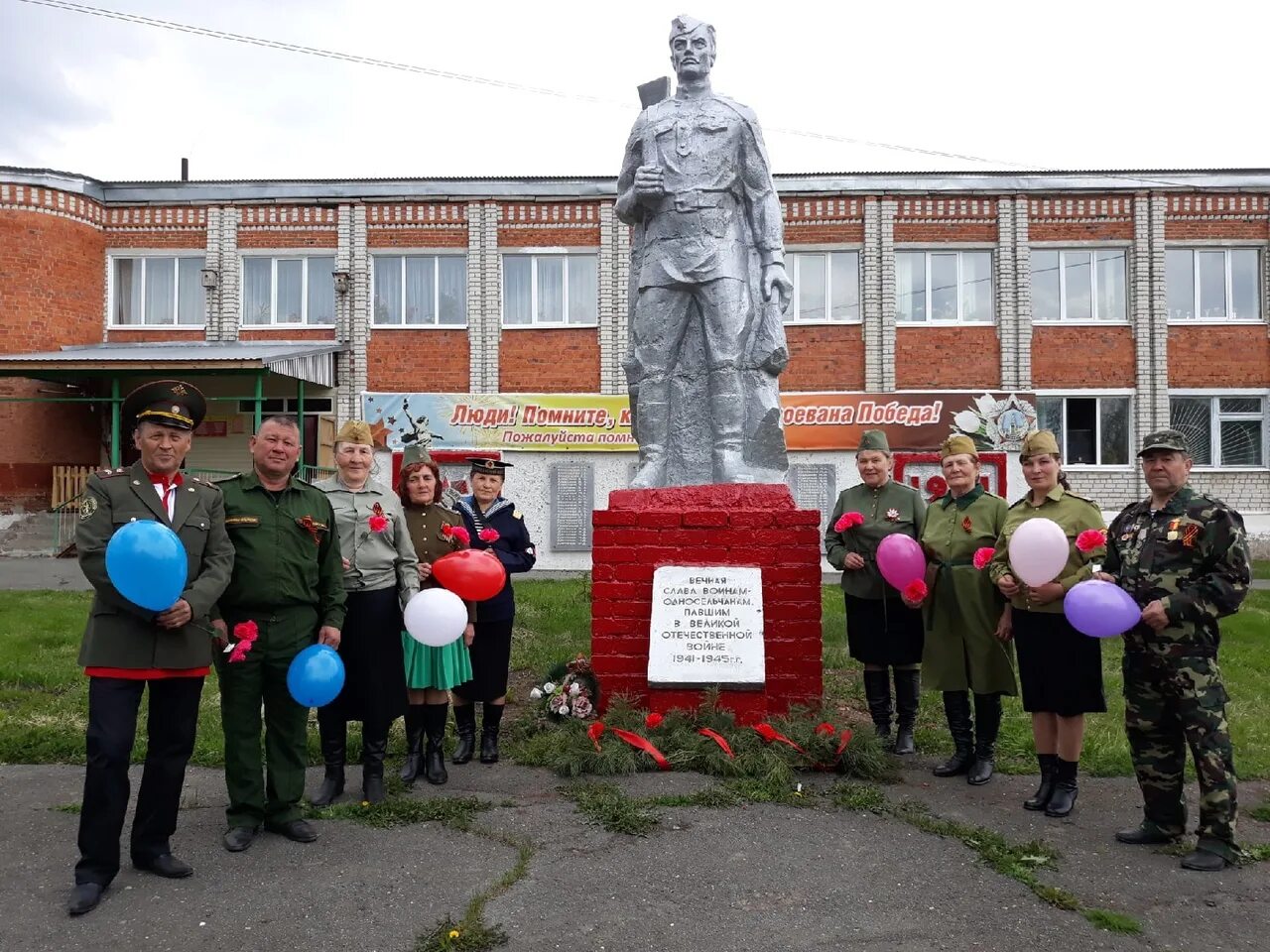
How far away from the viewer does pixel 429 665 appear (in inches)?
182

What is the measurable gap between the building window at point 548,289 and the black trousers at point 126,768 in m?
14.3

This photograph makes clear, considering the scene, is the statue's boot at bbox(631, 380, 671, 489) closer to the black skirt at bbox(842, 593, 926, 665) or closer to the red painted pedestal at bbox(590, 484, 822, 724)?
the red painted pedestal at bbox(590, 484, 822, 724)

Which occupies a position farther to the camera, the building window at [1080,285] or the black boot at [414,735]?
the building window at [1080,285]

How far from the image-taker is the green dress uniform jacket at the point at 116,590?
329 cm

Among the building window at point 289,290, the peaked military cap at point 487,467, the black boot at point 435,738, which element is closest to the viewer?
the black boot at point 435,738

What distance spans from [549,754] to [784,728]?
1190 millimetres

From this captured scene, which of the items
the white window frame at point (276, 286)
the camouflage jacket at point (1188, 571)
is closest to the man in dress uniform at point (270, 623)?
the camouflage jacket at point (1188, 571)

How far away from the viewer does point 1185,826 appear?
3984 mm

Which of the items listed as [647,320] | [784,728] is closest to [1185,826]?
[784,728]

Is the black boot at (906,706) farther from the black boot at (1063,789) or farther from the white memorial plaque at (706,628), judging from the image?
the black boot at (1063,789)

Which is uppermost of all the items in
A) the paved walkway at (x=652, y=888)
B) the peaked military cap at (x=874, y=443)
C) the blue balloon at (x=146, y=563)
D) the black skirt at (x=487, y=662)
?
the peaked military cap at (x=874, y=443)

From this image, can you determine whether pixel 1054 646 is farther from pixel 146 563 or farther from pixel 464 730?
pixel 146 563

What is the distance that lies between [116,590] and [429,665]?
164 cm

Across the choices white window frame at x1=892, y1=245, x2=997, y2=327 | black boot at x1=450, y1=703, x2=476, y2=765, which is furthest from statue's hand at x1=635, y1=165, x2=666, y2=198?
white window frame at x1=892, y1=245, x2=997, y2=327
